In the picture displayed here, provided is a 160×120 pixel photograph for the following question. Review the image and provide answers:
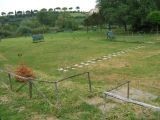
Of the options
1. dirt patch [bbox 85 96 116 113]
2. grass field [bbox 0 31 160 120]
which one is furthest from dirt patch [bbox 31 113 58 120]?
dirt patch [bbox 85 96 116 113]

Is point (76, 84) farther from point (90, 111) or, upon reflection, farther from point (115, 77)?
point (90, 111)

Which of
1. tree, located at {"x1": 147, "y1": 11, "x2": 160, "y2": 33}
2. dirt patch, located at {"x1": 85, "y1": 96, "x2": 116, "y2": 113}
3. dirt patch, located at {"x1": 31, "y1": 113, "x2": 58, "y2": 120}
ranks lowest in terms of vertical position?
dirt patch, located at {"x1": 31, "y1": 113, "x2": 58, "y2": 120}

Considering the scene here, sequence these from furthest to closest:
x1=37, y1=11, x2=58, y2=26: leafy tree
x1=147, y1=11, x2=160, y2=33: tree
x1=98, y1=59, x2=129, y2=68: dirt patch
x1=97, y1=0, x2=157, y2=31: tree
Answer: x1=37, y1=11, x2=58, y2=26: leafy tree, x1=97, y1=0, x2=157, y2=31: tree, x1=147, y1=11, x2=160, y2=33: tree, x1=98, y1=59, x2=129, y2=68: dirt patch

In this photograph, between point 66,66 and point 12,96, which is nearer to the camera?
point 12,96

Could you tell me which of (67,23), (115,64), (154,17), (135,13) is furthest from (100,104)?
(67,23)

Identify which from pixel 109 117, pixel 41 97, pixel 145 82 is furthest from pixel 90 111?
pixel 145 82

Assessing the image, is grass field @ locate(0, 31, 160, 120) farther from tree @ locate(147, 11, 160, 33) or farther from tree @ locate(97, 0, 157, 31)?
tree @ locate(97, 0, 157, 31)

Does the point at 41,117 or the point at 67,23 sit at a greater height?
the point at 67,23

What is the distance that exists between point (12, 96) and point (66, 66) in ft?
26.3

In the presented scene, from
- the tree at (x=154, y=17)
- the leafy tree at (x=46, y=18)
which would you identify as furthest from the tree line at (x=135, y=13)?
the leafy tree at (x=46, y=18)

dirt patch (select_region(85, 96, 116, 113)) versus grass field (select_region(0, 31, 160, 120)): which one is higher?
dirt patch (select_region(85, 96, 116, 113))

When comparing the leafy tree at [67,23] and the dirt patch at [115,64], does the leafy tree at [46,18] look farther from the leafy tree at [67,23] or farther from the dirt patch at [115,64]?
the dirt patch at [115,64]

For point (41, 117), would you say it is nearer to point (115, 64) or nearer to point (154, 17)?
point (115, 64)

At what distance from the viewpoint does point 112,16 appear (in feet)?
167
